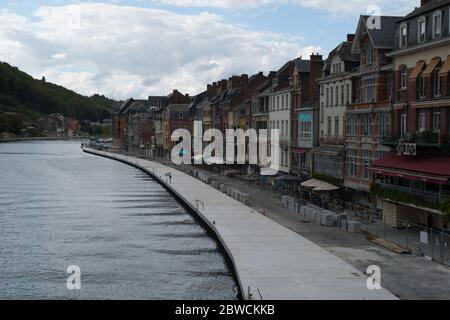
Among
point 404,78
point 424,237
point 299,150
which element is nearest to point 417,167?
point 424,237

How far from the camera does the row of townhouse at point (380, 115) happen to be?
3688 cm

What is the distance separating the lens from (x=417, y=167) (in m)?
36.8

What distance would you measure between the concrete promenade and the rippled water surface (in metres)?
1.33

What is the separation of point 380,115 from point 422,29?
762cm

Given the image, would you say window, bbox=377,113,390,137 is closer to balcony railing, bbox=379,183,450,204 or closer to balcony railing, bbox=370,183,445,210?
balcony railing, bbox=370,183,445,210

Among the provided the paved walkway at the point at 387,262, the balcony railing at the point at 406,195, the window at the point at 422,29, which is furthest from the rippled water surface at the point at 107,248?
the window at the point at 422,29

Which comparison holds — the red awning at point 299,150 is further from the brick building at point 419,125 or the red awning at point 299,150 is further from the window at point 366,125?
the brick building at point 419,125

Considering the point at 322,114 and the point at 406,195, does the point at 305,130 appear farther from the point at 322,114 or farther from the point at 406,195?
the point at 406,195

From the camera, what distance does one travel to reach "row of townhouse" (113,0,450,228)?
36.9 meters

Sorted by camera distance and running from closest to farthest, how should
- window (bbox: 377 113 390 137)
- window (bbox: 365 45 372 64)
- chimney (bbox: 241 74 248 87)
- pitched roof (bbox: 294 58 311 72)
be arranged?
1. window (bbox: 377 113 390 137)
2. window (bbox: 365 45 372 64)
3. pitched roof (bbox: 294 58 311 72)
4. chimney (bbox: 241 74 248 87)

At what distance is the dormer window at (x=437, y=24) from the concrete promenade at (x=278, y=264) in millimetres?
13309

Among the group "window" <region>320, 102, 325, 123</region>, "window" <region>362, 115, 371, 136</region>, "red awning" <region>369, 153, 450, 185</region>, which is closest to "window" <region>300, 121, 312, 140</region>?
"window" <region>320, 102, 325, 123</region>
